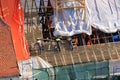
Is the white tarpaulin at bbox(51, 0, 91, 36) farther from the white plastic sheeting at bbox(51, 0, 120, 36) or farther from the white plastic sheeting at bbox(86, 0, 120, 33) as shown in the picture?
the white plastic sheeting at bbox(86, 0, 120, 33)

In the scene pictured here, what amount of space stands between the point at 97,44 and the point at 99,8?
2604mm

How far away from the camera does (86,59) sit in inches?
1000

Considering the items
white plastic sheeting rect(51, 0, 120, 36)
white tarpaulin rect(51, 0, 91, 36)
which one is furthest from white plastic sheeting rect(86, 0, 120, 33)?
white tarpaulin rect(51, 0, 91, 36)

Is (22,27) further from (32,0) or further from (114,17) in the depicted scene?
(114,17)

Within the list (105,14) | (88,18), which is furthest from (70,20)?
(105,14)

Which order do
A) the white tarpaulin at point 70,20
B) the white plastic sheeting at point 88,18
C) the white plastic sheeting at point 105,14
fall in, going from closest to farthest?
1. the white tarpaulin at point 70,20
2. the white plastic sheeting at point 88,18
3. the white plastic sheeting at point 105,14

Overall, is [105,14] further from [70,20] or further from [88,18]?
[70,20]

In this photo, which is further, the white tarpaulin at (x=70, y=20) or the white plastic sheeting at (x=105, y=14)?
the white plastic sheeting at (x=105, y=14)

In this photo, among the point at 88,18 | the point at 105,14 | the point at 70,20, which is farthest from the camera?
the point at 105,14

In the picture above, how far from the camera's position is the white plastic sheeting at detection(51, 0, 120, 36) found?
87.7ft

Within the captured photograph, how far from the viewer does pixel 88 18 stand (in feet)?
89.4

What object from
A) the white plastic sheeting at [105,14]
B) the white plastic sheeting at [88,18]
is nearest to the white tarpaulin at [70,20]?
the white plastic sheeting at [88,18]

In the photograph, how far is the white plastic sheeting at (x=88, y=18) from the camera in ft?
87.7

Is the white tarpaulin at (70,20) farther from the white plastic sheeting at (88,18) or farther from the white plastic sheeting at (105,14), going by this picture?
the white plastic sheeting at (105,14)
